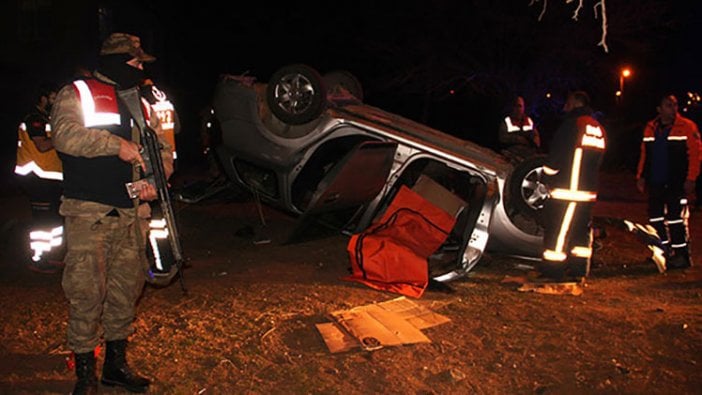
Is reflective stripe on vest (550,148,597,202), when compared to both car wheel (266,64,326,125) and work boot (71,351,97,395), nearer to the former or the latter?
Result: car wheel (266,64,326,125)

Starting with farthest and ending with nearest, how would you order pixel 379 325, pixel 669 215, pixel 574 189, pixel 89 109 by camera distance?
pixel 669 215
pixel 574 189
pixel 379 325
pixel 89 109

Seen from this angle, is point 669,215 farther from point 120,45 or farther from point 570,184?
point 120,45

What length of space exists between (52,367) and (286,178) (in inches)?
122

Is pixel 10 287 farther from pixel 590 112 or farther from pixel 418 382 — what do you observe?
pixel 590 112

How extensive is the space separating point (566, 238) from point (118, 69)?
4.20 m

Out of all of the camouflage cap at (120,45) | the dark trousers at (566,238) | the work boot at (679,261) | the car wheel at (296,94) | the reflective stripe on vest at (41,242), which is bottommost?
the reflective stripe on vest at (41,242)

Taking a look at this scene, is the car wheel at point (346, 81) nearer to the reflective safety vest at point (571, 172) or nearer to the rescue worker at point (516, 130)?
the rescue worker at point (516, 130)

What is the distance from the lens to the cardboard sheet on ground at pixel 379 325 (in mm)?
4410

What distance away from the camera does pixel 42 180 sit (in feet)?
20.4

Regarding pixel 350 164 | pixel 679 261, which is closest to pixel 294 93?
pixel 350 164

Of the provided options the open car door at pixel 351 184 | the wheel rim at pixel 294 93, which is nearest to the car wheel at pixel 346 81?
the wheel rim at pixel 294 93

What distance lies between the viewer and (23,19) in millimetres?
18219

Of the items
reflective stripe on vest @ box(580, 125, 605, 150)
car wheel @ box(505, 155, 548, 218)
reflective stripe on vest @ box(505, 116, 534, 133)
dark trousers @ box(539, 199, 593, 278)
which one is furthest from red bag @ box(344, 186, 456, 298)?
reflective stripe on vest @ box(505, 116, 534, 133)

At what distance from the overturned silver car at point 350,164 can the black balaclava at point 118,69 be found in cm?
248
